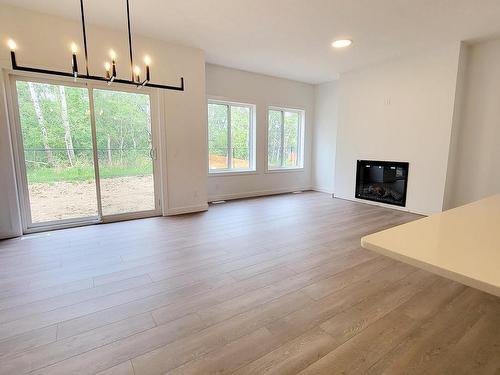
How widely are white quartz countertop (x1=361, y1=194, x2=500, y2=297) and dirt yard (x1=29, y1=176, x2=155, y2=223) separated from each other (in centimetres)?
400

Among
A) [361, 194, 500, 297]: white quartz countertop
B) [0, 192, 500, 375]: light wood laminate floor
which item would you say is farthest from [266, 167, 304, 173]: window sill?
[361, 194, 500, 297]: white quartz countertop

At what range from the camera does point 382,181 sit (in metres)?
5.31

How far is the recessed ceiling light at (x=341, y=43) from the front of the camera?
4.01 m

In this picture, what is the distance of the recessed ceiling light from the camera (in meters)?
4.01

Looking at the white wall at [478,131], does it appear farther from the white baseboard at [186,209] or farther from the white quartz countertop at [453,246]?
the white baseboard at [186,209]

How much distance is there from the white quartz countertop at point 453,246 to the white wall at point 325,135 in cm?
545

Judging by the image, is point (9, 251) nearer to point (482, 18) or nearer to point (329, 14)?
→ point (329, 14)

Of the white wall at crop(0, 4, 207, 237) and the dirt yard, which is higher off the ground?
the white wall at crop(0, 4, 207, 237)

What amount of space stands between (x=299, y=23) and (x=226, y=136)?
281 cm

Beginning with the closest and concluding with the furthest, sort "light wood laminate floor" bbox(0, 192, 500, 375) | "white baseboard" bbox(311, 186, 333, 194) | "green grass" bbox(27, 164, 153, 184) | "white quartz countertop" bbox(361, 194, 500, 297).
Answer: "white quartz countertop" bbox(361, 194, 500, 297), "light wood laminate floor" bbox(0, 192, 500, 375), "green grass" bbox(27, 164, 153, 184), "white baseboard" bbox(311, 186, 333, 194)

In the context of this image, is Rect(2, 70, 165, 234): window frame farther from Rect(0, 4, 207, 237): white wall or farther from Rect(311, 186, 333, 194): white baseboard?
Rect(311, 186, 333, 194): white baseboard

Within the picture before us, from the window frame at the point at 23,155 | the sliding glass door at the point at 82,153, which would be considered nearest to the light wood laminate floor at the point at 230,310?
the window frame at the point at 23,155

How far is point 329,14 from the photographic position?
321 cm

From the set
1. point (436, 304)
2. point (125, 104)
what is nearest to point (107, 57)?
point (125, 104)
